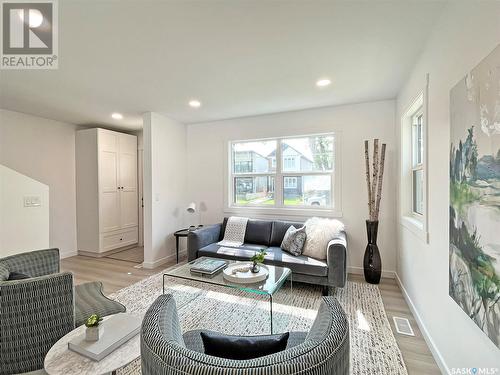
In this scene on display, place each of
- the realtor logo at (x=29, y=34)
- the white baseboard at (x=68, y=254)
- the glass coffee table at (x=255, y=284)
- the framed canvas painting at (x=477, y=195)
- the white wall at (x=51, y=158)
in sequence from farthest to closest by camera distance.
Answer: the white baseboard at (x=68, y=254) → the white wall at (x=51, y=158) → the glass coffee table at (x=255, y=284) → the realtor logo at (x=29, y=34) → the framed canvas painting at (x=477, y=195)

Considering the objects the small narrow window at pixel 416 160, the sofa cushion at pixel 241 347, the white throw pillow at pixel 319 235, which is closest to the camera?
the sofa cushion at pixel 241 347

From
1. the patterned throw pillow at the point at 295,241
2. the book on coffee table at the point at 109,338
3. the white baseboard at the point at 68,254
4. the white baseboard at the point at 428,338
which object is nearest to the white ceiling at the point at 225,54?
the patterned throw pillow at the point at 295,241

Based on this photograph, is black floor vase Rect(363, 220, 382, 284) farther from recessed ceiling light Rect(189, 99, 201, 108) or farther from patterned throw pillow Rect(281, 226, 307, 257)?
recessed ceiling light Rect(189, 99, 201, 108)

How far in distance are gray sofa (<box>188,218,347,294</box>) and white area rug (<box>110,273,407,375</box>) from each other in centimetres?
26

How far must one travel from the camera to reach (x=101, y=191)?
172 inches

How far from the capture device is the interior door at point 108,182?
14.4 feet

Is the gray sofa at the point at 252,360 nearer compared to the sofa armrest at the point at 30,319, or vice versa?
the gray sofa at the point at 252,360

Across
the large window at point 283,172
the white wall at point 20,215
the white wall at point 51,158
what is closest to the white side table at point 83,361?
the white wall at point 20,215

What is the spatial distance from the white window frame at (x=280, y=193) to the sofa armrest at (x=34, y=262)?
8.47 feet

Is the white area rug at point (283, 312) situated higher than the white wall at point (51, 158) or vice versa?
the white wall at point (51, 158)

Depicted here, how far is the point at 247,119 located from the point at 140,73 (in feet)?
6.47

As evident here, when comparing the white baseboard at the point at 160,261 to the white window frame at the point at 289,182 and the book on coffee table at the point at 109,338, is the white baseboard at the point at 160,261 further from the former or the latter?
the book on coffee table at the point at 109,338

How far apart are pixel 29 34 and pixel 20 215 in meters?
2.38

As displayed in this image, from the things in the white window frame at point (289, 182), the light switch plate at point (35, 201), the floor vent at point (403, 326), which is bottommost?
the floor vent at point (403, 326)
